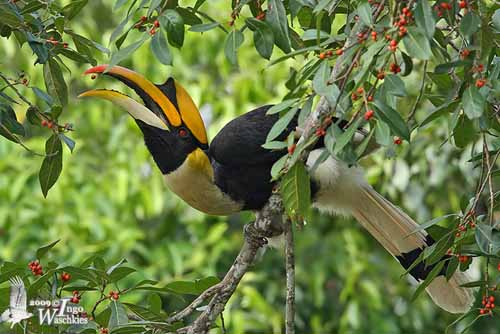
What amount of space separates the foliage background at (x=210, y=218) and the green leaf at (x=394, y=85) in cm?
184

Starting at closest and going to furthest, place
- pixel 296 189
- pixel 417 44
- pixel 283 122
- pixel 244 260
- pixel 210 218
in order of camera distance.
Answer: pixel 417 44, pixel 283 122, pixel 296 189, pixel 244 260, pixel 210 218

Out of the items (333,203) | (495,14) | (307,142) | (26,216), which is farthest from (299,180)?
(26,216)

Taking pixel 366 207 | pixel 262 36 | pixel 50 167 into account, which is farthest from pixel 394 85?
pixel 366 207

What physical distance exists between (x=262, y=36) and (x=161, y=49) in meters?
0.15

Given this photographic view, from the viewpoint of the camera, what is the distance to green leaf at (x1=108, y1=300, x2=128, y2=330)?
1604 mm

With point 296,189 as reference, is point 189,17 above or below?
above

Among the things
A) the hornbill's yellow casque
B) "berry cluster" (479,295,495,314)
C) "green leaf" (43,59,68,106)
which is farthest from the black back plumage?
"berry cluster" (479,295,495,314)

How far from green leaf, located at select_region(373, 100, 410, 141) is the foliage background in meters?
1.85

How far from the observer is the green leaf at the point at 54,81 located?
1745 millimetres

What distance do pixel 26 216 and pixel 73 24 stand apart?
84 centimetres

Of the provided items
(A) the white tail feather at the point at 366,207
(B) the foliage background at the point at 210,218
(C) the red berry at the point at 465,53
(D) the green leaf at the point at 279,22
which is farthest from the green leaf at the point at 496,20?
(B) the foliage background at the point at 210,218

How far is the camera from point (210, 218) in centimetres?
364

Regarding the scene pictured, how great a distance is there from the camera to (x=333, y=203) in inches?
96.5

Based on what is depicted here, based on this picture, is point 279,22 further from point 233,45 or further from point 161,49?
point 161,49
